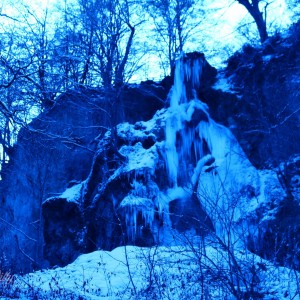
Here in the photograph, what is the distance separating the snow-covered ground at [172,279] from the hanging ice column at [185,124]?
170 inches

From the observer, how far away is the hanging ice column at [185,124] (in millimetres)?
11961

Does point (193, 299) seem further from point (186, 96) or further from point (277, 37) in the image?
point (277, 37)

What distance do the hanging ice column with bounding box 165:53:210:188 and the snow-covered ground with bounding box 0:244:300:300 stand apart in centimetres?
433

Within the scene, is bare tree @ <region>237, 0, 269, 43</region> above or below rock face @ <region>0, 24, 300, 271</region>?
above

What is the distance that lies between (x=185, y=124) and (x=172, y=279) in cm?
682

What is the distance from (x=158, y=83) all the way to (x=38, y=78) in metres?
7.94

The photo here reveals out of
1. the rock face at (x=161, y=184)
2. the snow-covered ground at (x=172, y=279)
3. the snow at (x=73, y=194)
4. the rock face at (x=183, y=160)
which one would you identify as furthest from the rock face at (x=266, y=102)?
the snow-covered ground at (x=172, y=279)

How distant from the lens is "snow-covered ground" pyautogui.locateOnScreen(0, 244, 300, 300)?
4.84 m

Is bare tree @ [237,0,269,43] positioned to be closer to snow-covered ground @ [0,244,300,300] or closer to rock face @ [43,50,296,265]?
rock face @ [43,50,296,265]

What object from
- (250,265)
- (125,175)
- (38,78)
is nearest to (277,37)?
(125,175)

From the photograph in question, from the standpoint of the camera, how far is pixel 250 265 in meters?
5.27

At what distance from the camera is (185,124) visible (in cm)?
1273

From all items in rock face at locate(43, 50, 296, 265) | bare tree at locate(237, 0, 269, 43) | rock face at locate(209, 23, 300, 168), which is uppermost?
bare tree at locate(237, 0, 269, 43)

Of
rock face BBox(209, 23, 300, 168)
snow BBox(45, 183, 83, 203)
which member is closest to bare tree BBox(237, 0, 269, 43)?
rock face BBox(209, 23, 300, 168)
